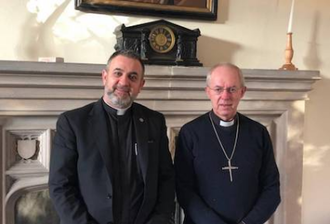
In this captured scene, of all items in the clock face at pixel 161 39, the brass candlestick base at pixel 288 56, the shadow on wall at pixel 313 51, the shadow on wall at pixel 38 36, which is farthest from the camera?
the shadow on wall at pixel 313 51

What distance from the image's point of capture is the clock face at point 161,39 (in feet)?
7.75

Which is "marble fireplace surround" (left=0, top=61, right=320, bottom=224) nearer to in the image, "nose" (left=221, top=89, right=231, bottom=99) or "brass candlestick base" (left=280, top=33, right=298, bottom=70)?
"brass candlestick base" (left=280, top=33, right=298, bottom=70)

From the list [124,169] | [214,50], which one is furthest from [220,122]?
[214,50]

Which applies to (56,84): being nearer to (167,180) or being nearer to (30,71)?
(30,71)

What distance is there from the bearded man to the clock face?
2.29 feet

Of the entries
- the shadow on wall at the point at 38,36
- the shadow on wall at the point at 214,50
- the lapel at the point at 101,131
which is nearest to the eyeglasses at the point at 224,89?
the lapel at the point at 101,131

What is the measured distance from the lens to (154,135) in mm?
1741

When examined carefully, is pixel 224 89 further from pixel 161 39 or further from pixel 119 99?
pixel 161 39

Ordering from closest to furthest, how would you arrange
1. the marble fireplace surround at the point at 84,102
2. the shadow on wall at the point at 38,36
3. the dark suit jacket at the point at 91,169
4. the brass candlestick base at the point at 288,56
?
the dark suit jacket at the point at 91,169 → the marble fireplace surround at the point at 84,102 → the shadow on wall at the point at 38,36 → the brass candlestick base at the point at 288,56

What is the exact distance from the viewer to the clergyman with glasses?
5.78 ft

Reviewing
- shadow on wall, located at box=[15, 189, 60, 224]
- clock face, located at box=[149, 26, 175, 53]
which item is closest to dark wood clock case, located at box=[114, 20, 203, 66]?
clock face, located at box=[149, 26, 175, 53]

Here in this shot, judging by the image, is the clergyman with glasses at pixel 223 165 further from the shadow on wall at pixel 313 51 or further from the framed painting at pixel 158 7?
the shadow on wall at pixel 313 51

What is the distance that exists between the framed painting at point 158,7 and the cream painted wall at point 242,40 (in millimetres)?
42

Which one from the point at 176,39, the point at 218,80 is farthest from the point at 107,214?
the point at 176,39
